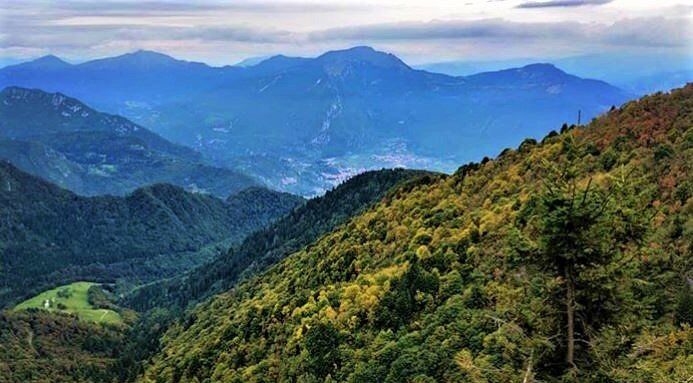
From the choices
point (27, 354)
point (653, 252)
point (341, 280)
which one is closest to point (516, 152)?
point (341, 280)

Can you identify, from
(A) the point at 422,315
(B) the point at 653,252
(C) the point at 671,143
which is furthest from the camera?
(C) the point at 671,143

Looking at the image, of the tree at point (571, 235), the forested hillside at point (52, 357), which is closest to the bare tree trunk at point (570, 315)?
the tree at point (571, 235)

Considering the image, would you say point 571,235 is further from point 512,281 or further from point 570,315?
point 512,281

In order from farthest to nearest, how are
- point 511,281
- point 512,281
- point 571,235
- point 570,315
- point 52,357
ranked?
point 52,357, point 511,281, point 512,281, point 570,315, point 571,235

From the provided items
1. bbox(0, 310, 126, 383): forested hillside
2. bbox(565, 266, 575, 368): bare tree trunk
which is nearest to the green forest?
bbox(565, 266, 575, 368): bare tree trunk

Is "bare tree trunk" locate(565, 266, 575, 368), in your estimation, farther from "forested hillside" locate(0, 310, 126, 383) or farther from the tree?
"forested hillside" locate(0, 310, 126, 383)

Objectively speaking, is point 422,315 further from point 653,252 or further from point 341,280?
point 341,280

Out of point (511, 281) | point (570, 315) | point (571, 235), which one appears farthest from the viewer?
point (511, 281)

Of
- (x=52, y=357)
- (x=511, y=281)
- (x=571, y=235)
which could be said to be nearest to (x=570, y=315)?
(x=571, y=235)

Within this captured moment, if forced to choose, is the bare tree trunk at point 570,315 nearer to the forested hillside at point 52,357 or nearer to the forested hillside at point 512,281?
the forested hillside at point 512,281
